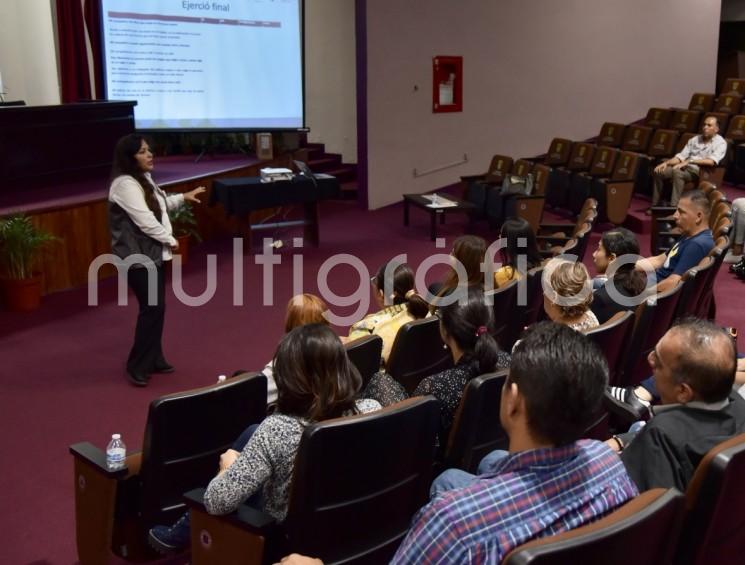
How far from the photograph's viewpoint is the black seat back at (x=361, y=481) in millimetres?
2025

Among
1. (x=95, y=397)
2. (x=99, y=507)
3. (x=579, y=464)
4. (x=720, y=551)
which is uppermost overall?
(x=579, y=464)

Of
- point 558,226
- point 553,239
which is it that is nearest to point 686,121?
point 558,226

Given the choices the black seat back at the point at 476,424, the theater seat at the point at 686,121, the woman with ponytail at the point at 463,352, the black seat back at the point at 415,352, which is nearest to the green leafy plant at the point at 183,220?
the black seat back at the point at 415,352

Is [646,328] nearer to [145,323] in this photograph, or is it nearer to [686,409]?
[686,409]

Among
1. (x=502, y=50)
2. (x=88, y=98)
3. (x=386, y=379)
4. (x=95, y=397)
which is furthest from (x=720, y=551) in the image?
(x=502, y=50)

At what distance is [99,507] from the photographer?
265 cm

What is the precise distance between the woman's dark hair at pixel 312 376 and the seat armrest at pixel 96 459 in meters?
0.68

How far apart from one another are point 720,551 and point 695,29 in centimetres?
1253

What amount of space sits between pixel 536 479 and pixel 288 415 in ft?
2.77

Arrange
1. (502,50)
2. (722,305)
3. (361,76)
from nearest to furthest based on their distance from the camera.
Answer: (722,305) < (361,76) < (502,50)

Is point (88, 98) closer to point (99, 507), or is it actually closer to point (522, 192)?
point (522, 192)

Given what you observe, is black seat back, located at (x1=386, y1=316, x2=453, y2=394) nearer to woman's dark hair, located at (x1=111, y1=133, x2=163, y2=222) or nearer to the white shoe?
woman's dark hair, located at (x1=111, y1=133, x2=163, y2=222)

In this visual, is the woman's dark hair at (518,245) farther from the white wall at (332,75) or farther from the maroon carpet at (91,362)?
the white wall at (332,75)

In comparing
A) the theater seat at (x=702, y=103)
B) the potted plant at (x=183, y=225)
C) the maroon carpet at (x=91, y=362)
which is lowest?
the maroon carpet at (x=91, y=362)
